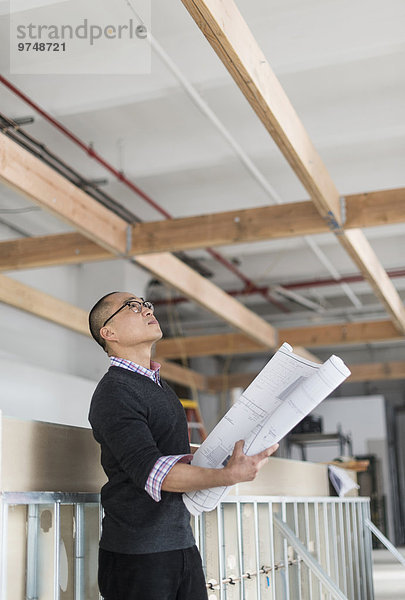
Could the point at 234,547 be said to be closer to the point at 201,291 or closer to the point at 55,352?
the point at 201,291

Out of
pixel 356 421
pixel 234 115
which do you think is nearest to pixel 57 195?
pixel 234 115

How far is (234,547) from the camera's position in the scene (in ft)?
9.20

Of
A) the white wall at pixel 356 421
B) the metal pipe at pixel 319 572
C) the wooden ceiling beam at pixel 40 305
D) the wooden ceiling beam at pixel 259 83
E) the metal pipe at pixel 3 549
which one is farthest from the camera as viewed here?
the white wall at pixel 356 421

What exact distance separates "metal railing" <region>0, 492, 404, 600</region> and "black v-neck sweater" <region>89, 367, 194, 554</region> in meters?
0.25

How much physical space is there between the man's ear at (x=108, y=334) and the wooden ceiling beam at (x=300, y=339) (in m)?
5.63

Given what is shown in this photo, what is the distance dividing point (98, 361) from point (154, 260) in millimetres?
2082

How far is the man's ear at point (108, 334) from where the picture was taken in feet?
5.89

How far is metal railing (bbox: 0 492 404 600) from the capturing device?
69.9 inches

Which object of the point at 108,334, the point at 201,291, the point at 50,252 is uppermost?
the point at 50,252

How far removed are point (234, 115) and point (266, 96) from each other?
141cm

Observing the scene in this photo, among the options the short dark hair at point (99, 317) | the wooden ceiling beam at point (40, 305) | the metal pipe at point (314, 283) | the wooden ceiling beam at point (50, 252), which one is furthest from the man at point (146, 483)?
the metal pipe at point (314, 283)

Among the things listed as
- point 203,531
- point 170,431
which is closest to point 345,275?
point 203,531

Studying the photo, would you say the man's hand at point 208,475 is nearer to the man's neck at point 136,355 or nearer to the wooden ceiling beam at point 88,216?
the man's neck at point 136,355

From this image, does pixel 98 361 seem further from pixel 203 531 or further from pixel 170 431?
pixel 170 431
